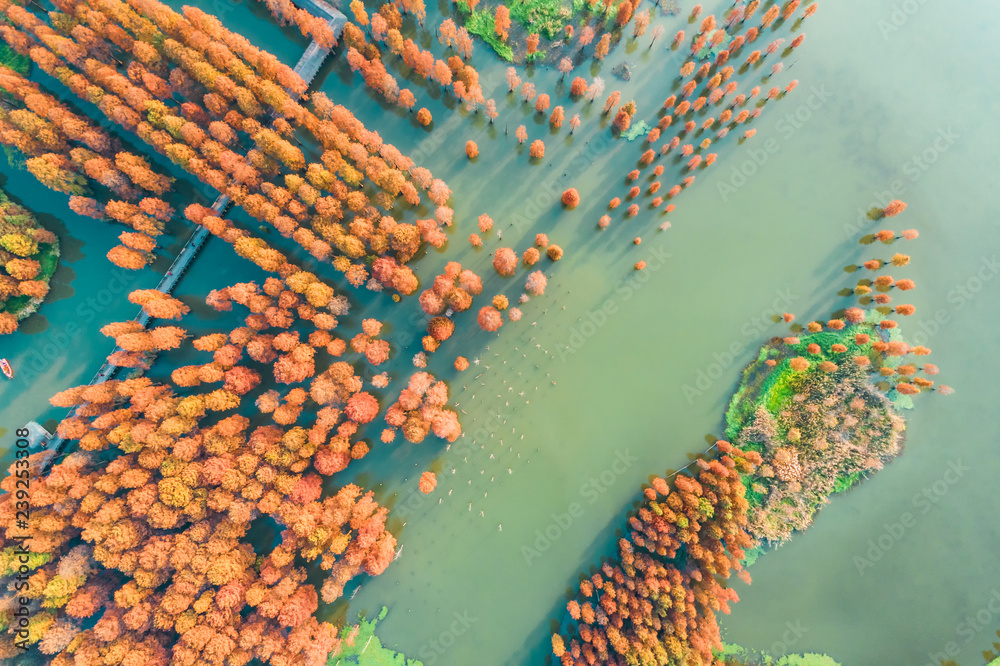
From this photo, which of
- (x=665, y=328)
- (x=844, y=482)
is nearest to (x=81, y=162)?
(x=665, y=328)

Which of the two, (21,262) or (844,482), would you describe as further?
(844,482)

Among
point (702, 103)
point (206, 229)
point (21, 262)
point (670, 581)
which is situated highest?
point (702, 103)

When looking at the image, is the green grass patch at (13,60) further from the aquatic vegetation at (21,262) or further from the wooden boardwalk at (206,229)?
the wooden boardwalk at (206,229)

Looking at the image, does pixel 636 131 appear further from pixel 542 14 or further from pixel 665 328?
pixel 665 328

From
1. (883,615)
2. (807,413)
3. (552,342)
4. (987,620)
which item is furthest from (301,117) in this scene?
(987,620)

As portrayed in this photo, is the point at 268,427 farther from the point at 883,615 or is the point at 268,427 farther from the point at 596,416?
the point at 883,615

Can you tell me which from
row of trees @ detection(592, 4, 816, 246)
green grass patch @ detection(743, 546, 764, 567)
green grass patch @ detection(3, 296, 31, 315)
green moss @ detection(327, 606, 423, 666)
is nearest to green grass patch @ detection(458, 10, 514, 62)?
row of trees @ detection(592, 4, 816, 246)

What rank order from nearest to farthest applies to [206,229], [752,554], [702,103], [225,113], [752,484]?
[225,113], [752,554], [206,229], [752,484], [702,103]
